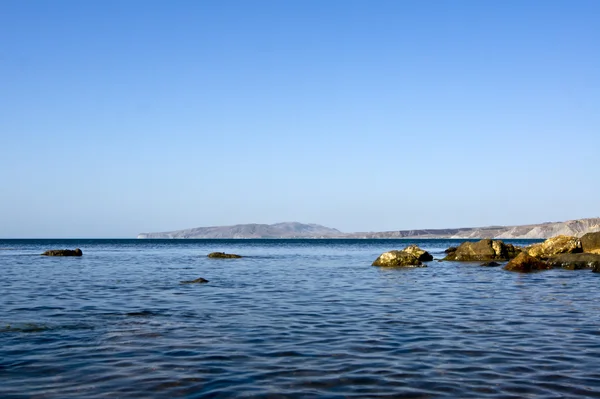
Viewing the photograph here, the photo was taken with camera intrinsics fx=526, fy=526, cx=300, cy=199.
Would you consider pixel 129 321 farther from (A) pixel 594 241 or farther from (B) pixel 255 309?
(A) pixel 594 241

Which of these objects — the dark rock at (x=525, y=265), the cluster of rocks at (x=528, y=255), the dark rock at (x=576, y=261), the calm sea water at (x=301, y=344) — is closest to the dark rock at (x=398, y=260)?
the cluster of rocks at (x=528, y=255)

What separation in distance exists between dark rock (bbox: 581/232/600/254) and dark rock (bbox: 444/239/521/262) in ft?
22.5

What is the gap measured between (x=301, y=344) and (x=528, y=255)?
28.9 m

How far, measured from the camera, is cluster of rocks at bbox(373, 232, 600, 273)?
116 ft

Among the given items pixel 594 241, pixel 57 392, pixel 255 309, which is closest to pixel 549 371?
pixel 57 392

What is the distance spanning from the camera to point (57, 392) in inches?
325

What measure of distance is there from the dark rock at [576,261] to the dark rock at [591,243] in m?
2.93

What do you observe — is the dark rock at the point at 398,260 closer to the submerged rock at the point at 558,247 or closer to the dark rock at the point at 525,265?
the dark rock at the point at 525,265

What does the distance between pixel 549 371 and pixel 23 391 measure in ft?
29.1

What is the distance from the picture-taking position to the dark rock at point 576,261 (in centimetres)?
3569

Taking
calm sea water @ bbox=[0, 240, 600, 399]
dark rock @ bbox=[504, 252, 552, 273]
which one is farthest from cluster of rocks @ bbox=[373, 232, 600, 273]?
calm sea water @ bbox=[0, 240, 600, 399]

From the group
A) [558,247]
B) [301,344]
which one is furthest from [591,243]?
[301,344]

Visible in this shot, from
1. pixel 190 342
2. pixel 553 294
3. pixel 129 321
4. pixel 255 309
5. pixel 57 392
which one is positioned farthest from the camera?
pixel 553 294

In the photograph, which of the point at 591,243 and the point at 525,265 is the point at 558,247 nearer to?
the point at 591,243
